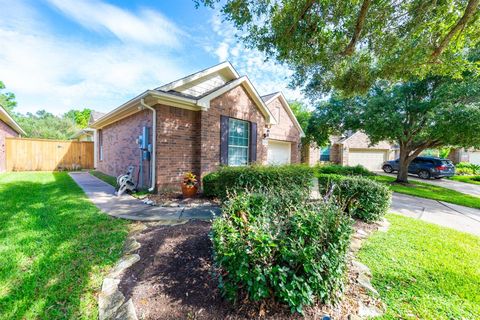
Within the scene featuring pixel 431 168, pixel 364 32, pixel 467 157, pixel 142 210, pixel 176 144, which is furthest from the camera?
pixel 467 157

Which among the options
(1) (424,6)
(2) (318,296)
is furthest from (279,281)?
(1) (424,6)

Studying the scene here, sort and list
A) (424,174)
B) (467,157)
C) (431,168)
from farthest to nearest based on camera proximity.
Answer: (467,157) < (424,174) < (431,168)

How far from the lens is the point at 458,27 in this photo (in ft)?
16.1

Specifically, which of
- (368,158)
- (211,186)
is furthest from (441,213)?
(368,158)

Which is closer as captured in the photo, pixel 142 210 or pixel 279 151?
pixel 142 210

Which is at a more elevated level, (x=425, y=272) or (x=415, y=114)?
(x=415, y=114)

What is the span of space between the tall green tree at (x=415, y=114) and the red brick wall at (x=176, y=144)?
8148 millimetres

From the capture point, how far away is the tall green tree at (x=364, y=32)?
5383mm

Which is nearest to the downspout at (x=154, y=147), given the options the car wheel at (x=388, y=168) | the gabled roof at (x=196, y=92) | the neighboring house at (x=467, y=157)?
the gabled roof at (x=196, y=92)

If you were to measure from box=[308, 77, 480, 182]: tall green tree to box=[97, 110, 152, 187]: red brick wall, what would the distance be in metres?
9.90

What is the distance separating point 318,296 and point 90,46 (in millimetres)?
10965

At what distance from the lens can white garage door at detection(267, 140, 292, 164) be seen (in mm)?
13328

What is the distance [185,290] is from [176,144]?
18.2 ft

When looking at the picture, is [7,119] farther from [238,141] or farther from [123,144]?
[238,141]
